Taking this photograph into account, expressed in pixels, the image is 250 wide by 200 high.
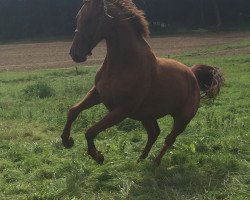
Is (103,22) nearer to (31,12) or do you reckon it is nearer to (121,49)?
(121,49)

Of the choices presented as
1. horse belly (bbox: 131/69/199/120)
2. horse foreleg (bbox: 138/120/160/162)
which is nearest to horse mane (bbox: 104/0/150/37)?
horse belly (bbox: 131/69/199/120)

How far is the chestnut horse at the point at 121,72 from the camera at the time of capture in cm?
594

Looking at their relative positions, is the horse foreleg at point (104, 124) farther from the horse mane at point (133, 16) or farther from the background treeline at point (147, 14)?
the background treeline at point (147, 14)

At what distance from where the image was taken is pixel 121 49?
615 centimetres

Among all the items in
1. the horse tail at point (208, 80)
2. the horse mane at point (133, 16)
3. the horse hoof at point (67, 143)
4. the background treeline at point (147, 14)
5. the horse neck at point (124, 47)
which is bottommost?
the background treeline at point (147, 14)

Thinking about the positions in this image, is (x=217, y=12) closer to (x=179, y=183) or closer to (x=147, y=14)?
(x=147, y=14)

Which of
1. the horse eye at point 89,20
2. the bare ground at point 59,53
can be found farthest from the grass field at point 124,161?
the bare ground at point 59,53

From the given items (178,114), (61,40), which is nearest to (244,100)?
(178,114)

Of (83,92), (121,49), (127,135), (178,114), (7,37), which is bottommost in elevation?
(7,37)

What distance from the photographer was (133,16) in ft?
20.8

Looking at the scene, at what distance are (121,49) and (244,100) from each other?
708 cm

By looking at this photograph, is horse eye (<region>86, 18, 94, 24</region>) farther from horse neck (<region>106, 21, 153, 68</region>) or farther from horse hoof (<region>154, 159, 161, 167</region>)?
horse hoof (<region>154, 159, 161, 167</region>)

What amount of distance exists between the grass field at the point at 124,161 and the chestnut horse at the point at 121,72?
44cm

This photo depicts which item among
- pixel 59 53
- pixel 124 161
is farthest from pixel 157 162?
pixel 59 53
